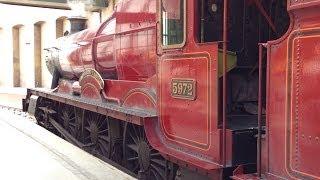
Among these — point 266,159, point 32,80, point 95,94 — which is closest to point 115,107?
point 95,94

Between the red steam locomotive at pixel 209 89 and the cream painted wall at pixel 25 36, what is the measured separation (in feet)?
52.2

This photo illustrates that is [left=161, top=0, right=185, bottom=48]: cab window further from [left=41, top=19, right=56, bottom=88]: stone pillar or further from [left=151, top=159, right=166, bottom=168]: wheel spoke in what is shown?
[left=41, top=19, right=56, bottom=88]: stone pillar

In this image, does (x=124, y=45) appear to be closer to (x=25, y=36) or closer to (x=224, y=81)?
(x=224, y=81)

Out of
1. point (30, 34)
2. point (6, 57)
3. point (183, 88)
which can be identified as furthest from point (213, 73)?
point (6, 57)

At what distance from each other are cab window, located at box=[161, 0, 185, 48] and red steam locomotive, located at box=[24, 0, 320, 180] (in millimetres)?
11

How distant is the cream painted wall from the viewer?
24987 millimetres

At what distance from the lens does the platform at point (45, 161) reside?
5578 mm

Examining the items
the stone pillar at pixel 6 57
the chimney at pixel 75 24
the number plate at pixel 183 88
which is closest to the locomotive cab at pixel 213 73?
the number plate at pixel 183 88

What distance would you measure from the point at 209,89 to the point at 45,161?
3.28m

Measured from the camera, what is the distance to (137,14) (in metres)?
6.26

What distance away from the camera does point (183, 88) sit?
177 inches

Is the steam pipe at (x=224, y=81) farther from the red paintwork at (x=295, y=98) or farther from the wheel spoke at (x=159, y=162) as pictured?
the wheel spoke at (x=159, y=162)

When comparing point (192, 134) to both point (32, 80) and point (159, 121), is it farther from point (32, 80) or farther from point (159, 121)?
point (32, 80)

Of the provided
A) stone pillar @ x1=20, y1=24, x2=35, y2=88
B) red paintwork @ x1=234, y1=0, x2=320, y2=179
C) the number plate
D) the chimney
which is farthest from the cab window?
stone pillar @ x1=20, y1=24, x2=35, y2=88
